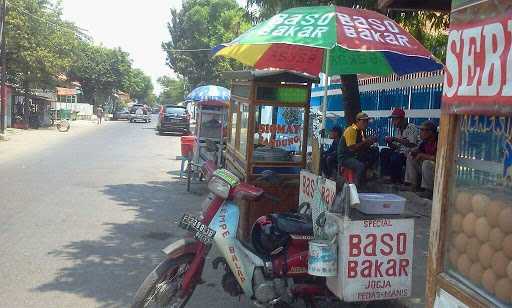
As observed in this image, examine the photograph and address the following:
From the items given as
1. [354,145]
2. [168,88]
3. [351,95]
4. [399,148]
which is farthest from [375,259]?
[168,88]

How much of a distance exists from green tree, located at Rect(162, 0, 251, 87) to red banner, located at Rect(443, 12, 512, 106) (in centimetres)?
4076

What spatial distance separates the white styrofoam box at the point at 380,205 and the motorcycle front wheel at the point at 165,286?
135 centimetres

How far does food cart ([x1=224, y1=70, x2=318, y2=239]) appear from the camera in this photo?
6.40m

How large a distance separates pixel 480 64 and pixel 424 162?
19.0 ft

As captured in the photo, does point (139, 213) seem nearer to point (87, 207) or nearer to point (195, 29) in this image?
point (87, 207)

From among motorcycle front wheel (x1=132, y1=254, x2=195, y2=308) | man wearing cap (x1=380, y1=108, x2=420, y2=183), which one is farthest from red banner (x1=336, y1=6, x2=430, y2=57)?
man wearing cap (x1=380, y1=108, x2=420, y2=183)

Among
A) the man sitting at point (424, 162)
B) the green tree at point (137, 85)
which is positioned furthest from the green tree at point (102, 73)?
the man sitting at point (424, 162)

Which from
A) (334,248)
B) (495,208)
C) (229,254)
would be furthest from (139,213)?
(495,208)

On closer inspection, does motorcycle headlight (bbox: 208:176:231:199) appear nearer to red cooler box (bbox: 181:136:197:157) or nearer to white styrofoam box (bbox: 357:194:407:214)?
white styrofoam box (bbox: 357:194:407:214)

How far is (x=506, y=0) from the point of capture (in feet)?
7.07

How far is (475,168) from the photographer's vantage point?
248 centimetres

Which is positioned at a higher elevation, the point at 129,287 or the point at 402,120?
the point at 402,120

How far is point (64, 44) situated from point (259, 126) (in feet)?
83.1

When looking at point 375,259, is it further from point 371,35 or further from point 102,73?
point 102,73
